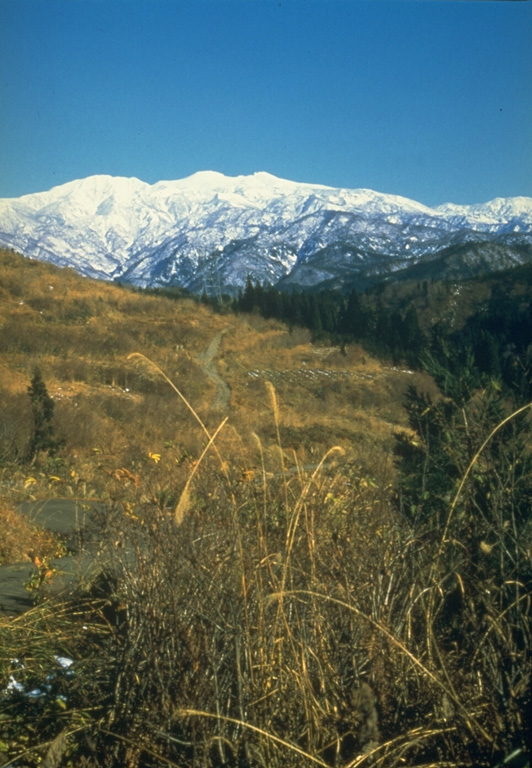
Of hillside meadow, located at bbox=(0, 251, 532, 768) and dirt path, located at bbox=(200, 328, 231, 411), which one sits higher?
hillside meadow, located at bbox=(0, 251, 532, 768)

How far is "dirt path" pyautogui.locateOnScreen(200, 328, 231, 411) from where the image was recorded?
85.2ft

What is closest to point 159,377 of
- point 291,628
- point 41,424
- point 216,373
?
point 216,373

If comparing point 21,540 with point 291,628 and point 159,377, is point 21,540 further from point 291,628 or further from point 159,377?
point 159,377

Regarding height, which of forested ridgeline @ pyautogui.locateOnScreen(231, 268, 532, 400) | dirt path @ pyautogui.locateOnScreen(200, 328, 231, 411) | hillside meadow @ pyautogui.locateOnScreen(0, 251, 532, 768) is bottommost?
dirt path @ pyautogui.locateOnScreen(200, 328, 231, 411)

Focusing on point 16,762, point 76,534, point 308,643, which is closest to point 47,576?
point 76,534

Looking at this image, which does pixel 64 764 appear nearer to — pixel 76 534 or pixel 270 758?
pixel 270 758

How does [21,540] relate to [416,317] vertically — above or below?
below

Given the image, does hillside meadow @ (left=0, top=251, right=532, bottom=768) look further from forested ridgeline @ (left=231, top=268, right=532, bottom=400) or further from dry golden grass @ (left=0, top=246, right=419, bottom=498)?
dry golden grass @ (left=0, top=246, right=419, bottom=498)

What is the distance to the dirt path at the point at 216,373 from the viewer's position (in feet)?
85.2

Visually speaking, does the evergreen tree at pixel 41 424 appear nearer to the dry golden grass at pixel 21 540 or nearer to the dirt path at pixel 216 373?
the dry golden grass at pixel 21 540

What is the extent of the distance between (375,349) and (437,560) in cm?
5116

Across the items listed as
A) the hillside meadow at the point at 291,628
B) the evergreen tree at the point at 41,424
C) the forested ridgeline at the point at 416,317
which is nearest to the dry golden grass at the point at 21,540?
the hillside meadow at the point at 291,628

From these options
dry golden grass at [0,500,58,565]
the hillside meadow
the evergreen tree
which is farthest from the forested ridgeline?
the evergreen tree

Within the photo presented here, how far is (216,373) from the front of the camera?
3272 centimetres
